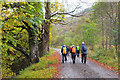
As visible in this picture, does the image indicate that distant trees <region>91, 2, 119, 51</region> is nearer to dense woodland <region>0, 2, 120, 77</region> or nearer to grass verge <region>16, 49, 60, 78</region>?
dense woodland <region>0, 2, 120, 77</region>

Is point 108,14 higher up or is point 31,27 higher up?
point 108,14

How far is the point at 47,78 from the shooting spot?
644 cm

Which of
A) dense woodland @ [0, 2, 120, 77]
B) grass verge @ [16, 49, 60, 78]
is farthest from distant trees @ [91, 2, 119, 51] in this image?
grass verge @ [16, 49, 60, 78]

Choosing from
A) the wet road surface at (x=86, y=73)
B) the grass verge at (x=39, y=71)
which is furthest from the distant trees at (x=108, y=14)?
the grass verge at (x=39, y=71)

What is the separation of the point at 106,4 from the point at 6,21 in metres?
13.0

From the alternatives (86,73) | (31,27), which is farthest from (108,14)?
(31,27)

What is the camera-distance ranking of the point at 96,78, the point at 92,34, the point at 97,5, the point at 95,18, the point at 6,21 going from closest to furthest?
the point at 6,21 < the point at 96,78 < the point at 97,5 < the point at 95,18 < the point at 92,34

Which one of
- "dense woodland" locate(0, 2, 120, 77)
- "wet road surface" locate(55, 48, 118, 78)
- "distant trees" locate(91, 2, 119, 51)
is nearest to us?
"dense woodland" locate(0, 2, 120, 77)

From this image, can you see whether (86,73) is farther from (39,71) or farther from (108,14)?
(108,14)

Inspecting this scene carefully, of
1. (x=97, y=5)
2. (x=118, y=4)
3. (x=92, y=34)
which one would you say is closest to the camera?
(x=118, y=4)

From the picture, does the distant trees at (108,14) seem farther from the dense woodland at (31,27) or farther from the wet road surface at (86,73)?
the wet road surface at (86,73)

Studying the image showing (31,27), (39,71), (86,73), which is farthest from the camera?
(31,27)

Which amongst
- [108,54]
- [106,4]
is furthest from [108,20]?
[108,54]

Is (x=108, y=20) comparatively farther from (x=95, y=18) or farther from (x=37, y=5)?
(x=37, y=5)
